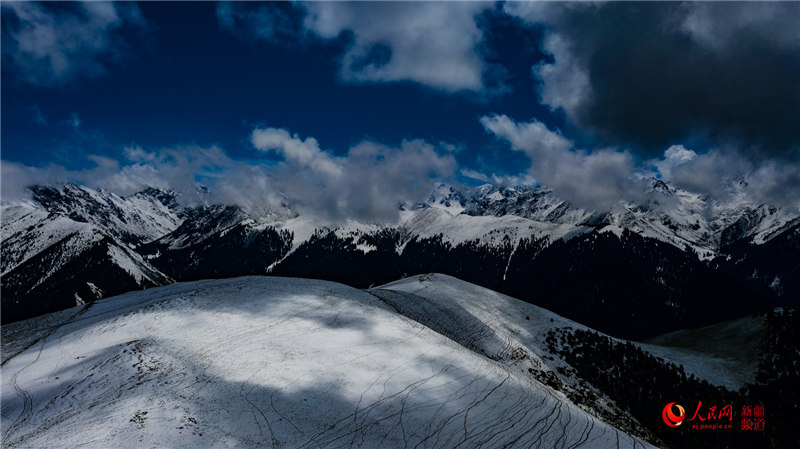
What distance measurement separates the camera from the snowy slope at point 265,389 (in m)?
23.1

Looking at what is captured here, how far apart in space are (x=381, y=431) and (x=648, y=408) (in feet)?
121

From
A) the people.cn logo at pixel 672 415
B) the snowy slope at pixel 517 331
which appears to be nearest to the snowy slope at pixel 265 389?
the snowy slope at pixel 517 331

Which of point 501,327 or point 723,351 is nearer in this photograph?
point 501,327

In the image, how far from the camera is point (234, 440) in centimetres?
2175

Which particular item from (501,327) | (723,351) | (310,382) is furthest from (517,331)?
(723,351)

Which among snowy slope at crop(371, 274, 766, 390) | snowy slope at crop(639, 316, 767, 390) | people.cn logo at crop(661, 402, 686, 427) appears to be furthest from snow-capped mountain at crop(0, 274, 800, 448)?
snowy slope at crop(639, 316, 767, 390)

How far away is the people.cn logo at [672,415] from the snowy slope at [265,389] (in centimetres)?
2048

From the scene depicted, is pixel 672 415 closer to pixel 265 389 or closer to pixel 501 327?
pixel 501 327

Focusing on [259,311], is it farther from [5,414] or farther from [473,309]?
[473,309]

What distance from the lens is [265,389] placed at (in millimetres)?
27000

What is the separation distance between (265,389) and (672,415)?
4502 centimetres

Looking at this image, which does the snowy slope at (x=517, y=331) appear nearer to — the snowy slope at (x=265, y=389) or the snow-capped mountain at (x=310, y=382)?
the snow-capped mountain at (x=310, y=382)

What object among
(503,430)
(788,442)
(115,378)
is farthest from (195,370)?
(788,442)

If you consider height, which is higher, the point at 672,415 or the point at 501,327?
the point at 501,327
